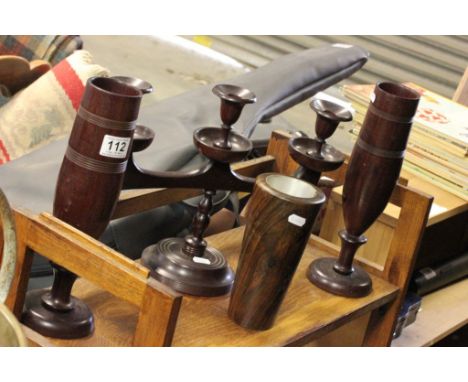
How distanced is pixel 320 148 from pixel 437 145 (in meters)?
0.54

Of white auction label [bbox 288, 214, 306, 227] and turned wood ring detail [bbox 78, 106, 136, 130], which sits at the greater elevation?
turned wood ring detail [bbox 78, 106, 136, 130]

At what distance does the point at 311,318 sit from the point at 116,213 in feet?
0.91

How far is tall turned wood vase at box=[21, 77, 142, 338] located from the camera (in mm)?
833

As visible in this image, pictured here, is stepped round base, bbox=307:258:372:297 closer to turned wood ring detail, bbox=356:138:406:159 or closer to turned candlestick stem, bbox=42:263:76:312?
turned wood ring detail, bbox=356:138:406:159

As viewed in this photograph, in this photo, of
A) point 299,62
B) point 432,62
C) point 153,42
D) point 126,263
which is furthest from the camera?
point 432,62

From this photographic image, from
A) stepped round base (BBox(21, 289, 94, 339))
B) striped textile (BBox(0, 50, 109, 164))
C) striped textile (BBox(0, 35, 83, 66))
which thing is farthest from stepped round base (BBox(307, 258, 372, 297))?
striped textile (BBox(0, 35, 83, 66))

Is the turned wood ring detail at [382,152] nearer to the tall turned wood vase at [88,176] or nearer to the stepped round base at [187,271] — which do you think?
the stepped round base at [187,271]

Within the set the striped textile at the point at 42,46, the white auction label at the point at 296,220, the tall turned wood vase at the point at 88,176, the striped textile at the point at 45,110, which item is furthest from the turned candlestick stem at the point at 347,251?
the striped textile at the point at 42,46

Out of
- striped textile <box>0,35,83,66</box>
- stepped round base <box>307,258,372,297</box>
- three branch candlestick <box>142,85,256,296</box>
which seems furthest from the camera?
striped textile <box>0,35,83,66</box>

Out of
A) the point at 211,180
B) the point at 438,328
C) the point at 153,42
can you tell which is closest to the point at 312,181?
the point at 211,180

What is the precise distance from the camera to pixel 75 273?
2.78 ft

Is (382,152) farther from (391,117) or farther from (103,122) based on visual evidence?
(103,122)

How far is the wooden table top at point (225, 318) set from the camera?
0.93m

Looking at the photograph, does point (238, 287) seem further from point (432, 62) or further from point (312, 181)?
point (432, 62)
